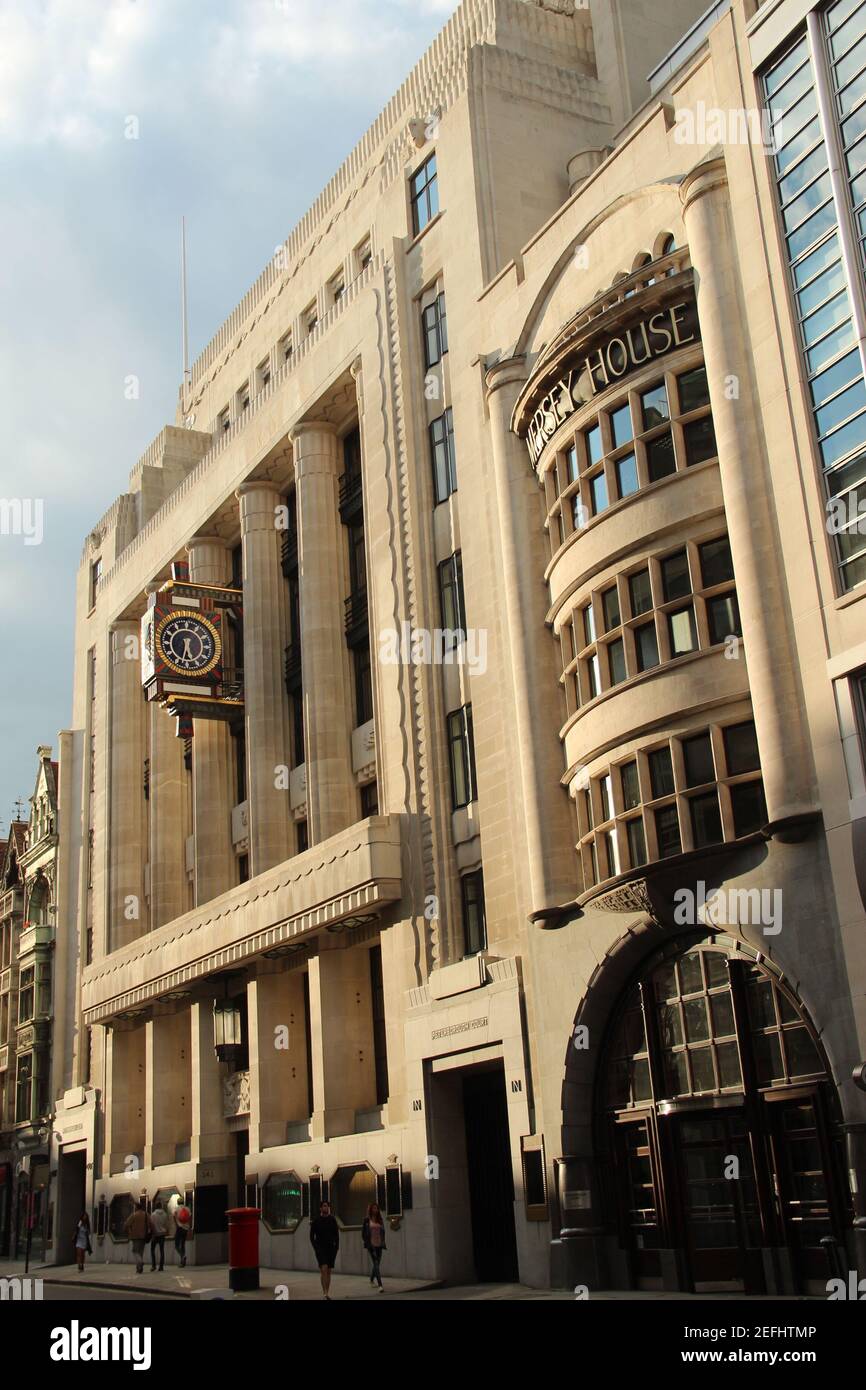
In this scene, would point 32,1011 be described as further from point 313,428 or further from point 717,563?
point 717,563

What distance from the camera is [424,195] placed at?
133 feet

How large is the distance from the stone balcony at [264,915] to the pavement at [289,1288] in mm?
8754

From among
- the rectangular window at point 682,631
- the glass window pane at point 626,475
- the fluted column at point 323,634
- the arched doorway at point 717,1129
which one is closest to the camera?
the arched doorway at point 717,1129

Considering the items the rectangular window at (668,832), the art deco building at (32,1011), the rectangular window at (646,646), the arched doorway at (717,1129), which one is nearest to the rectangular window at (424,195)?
the rectangular window at (646,646)

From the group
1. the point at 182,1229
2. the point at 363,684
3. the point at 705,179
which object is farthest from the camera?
the point at 182,1229

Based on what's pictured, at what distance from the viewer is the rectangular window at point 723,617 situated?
25.4m

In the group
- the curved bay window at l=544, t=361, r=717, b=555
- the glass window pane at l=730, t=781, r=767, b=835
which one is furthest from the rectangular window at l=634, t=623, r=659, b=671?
the glass window pane at l=730, t=781, r=767, b=835

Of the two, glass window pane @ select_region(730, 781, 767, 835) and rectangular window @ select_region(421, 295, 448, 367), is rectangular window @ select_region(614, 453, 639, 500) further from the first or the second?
rectangular window @ select_region(421, 295, 448, 367)

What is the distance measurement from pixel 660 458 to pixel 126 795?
121 feet

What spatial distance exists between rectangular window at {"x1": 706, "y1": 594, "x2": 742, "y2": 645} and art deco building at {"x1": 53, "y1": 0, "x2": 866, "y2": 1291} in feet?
0.71

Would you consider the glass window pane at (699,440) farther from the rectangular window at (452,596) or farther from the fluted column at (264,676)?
the fluted column at (264,676)
